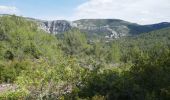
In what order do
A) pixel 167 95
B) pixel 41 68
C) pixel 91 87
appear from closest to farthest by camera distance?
pixel 167 95, pixel 91 87, pixel 41 68

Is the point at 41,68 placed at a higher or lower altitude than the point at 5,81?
higher

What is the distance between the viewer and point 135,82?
1411cm

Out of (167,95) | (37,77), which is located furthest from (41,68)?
(167,95)

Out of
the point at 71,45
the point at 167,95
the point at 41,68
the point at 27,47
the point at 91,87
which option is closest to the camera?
the point at 167,95

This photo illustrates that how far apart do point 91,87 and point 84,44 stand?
107m

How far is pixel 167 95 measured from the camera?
1239 centimetres

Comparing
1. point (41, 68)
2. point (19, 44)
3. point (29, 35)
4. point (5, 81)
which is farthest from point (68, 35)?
point (41, 68)

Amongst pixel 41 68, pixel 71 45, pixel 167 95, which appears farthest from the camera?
pixel 71 45

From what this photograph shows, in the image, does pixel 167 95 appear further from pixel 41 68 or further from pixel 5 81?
pixel 5 81

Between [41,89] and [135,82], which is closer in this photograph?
[135,82]

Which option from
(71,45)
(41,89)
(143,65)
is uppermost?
(143,65)

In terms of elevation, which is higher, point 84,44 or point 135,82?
point 135,82

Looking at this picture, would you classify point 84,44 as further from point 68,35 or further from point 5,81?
point 5,81

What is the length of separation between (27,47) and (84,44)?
33491 mm
